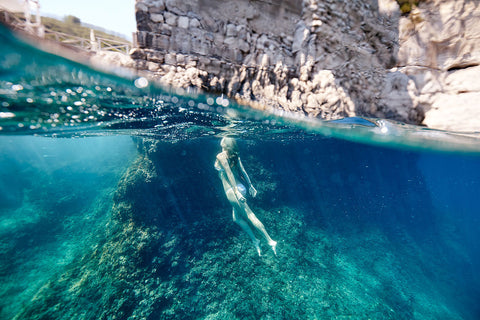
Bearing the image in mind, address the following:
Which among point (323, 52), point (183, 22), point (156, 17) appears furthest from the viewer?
point (323, 52)

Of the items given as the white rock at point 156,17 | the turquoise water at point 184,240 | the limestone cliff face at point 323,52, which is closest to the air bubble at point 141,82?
the turquoise water at point 184,240

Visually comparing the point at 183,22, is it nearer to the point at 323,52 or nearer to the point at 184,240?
the point at 323,52

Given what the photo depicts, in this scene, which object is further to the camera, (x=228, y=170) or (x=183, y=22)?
(x=183, y=22)

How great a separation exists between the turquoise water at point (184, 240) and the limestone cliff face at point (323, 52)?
79cm

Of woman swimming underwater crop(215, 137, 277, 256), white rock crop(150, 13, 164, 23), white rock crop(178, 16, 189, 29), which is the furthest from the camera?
white rock crop(178, 16, 189, 29)

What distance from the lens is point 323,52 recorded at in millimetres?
7094

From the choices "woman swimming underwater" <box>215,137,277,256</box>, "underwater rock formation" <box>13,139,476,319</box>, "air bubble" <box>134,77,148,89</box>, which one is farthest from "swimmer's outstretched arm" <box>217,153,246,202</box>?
"underwater rock formation" <box>13,139,476,319</box>

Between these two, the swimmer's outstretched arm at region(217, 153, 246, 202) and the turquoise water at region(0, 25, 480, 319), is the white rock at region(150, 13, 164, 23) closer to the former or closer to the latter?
the turquoise water at region(0, 25, 480, 319)

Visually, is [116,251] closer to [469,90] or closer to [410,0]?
[469,90]

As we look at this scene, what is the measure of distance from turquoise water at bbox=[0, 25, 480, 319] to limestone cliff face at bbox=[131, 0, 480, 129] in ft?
2.58

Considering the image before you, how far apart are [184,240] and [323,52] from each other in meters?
9.88

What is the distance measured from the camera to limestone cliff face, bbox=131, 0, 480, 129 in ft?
19.7

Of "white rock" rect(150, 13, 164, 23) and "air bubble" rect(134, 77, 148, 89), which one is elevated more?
A: "white rock" rect(150, 13, 164, 23)

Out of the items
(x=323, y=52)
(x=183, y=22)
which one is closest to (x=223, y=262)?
(x=183, y=22)
